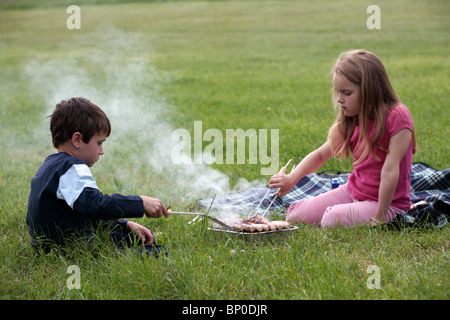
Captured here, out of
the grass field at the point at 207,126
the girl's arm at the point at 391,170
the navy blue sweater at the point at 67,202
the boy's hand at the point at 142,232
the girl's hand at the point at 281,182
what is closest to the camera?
the grass field at the point at 207,126

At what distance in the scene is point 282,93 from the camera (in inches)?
294

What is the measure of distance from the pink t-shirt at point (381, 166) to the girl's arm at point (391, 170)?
1.8 inches

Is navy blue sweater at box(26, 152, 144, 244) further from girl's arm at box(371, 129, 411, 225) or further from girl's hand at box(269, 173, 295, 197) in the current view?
girl's arm at box(371, 129, 411, 225)

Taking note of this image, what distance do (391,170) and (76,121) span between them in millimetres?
1730

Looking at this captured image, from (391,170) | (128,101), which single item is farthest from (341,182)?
(128,101)

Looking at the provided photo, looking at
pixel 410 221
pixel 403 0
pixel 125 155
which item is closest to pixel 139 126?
pixel 125 155

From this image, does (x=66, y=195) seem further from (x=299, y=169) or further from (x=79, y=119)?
(x=299, y=169)

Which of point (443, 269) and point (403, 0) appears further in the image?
point (403, 0)

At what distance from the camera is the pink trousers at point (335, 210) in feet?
10.00

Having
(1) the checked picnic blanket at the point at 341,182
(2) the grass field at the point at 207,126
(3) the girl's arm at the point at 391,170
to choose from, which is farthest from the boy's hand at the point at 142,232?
(3) the girl's arm at the point at 391,170

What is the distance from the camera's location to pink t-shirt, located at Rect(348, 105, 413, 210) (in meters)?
2.99

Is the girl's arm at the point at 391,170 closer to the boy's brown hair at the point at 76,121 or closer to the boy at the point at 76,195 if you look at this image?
the boy at the point at 76,195
